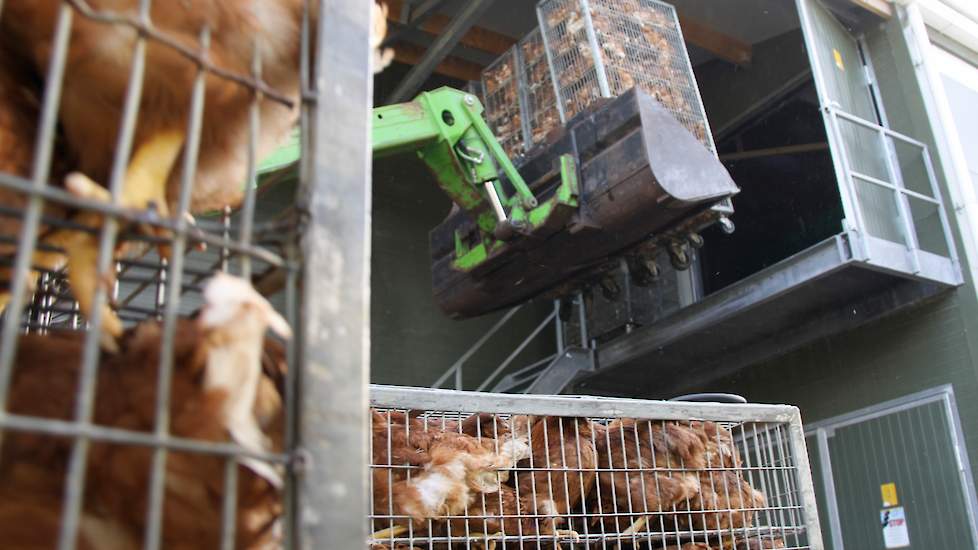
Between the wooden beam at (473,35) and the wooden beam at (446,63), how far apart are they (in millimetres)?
344

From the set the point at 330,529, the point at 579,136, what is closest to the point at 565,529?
the point at 330,529

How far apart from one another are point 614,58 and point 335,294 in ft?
16.9

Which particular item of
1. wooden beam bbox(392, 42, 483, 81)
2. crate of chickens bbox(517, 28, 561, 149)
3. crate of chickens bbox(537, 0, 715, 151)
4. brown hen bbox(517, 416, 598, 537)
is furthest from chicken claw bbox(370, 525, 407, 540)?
wooden beam bbox(392, 42, 483, 81)

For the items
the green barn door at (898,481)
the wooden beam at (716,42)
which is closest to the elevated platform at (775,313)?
the green barn door at (898,481)

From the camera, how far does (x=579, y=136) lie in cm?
551

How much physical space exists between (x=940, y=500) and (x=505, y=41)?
20.1ft

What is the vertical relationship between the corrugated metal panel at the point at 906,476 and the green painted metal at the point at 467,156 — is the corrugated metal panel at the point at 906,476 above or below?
below

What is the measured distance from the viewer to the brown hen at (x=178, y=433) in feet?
2.89

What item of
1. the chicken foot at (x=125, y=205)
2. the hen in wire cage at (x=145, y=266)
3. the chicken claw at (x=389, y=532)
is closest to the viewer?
the hen in wire cage at (x=145, y=266)

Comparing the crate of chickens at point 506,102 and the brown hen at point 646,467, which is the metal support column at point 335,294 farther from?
the crate of chickens at point 506,102

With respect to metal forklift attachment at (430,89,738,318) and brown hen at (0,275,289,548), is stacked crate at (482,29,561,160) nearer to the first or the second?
metal forklift attachment at (430,89,738,318)

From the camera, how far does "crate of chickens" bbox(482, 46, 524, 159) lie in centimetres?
648

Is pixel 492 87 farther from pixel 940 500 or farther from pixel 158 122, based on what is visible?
pixel 158 122

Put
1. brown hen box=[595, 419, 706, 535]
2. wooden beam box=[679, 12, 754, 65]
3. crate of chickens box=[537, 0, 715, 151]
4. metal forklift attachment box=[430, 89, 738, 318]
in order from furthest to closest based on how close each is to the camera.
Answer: wooden beam box=[679, 12, 754, 65] → crate of chickens box=[537, 0, 715, 151] → metal forklift attachment box=[430, 89, 738, 318] → brown hen box=[595, 419, 706, 535]
